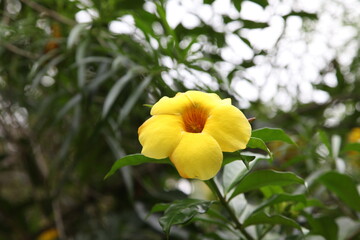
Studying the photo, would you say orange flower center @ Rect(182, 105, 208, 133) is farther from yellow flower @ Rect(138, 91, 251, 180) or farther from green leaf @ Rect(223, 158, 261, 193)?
green leaf @ Rect(223, 158, 261, 193)

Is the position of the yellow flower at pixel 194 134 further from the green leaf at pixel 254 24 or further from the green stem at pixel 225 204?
the green leaf at pixel 254 24

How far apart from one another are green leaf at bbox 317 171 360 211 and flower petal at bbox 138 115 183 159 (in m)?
0.40

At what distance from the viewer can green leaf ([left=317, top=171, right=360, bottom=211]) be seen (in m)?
0.77

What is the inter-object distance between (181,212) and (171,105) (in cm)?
15

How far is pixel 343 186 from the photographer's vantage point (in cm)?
78

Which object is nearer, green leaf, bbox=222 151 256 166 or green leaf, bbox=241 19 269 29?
green leaf, bbox=222 151 256 166

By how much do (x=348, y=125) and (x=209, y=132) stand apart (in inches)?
50.3

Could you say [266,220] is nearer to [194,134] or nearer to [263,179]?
[263,179]

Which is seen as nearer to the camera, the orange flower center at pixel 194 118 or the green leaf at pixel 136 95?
the orange flower center at pixel 194 118

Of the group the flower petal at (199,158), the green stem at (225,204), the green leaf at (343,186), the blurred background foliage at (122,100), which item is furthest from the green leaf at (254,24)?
the flower petal at (199,158)

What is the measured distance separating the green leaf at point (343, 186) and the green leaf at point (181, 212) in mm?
→ 306

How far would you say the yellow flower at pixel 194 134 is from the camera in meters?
0.46

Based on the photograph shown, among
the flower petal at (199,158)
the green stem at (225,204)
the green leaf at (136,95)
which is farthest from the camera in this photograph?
the green leaf at (136,95)

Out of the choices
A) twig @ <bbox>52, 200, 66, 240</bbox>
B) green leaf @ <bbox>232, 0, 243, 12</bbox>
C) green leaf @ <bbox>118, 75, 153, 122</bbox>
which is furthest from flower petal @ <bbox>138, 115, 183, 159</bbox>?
twig @ <bbox>52, 200, 66, 240</bbox>
